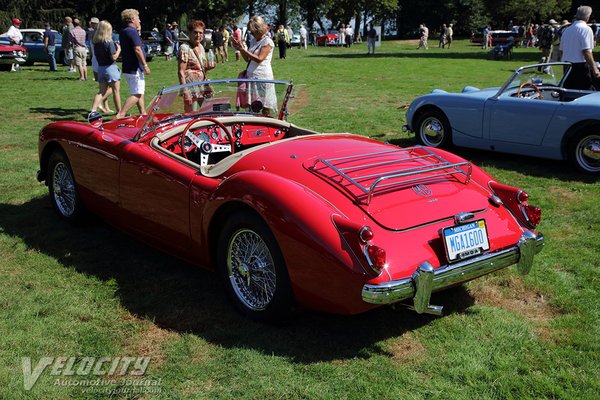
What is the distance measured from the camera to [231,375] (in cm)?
318

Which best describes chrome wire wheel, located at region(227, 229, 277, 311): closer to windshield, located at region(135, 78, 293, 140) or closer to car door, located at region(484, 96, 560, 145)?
windshield, located at region(135, 78, 293, 140)

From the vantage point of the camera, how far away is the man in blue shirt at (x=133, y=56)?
9258 mm

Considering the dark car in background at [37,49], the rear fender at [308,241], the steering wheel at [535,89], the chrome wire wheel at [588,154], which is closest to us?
the rear fender at [308,241]

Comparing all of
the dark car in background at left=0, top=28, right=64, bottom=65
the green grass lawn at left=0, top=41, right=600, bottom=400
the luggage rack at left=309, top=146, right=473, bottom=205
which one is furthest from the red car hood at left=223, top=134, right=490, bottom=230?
the dark car in background at left=0, top=28, right=64, bottom=65

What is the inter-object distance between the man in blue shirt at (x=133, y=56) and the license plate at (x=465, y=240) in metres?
6.79

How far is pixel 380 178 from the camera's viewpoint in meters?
3.55

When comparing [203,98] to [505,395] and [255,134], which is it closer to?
[255,134]

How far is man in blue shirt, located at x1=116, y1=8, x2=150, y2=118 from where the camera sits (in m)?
9.26

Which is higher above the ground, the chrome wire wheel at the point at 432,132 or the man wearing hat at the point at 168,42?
the man wearing hat at the point at 168,42

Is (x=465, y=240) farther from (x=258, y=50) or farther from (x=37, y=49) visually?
(x=37, y=49)

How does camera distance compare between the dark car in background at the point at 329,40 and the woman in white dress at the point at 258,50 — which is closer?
the woman in white dress at the point at 258,50

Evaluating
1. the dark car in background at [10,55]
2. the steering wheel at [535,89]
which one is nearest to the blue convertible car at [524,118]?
the steering wheel at [535,89]

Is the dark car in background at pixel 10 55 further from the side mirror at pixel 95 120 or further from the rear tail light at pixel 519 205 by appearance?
the rear tail light at pixel 519 205

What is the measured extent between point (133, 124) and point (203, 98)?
0.70 metres
